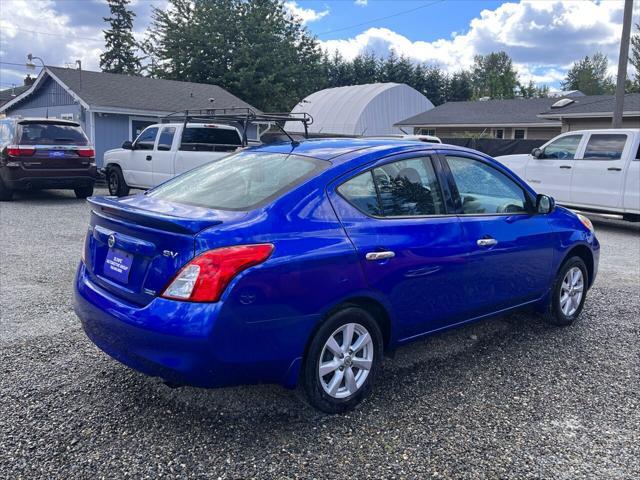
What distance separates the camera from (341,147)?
12.9 ft

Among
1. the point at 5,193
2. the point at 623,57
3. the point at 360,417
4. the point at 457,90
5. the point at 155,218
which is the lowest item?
the point at 360,417

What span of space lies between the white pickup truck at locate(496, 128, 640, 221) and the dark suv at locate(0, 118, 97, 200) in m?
9.84

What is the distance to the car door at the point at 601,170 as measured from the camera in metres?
11.0

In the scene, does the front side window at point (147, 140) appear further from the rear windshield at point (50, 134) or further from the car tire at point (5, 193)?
the car tire at point (5, 193)

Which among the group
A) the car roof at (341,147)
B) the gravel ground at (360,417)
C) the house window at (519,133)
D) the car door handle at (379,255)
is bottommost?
the gravel ground at (360,417)

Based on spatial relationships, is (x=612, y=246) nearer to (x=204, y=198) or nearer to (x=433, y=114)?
(x=204, y=198)

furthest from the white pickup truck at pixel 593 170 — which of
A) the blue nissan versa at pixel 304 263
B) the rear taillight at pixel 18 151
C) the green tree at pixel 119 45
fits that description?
the green tree at pixel 119 45

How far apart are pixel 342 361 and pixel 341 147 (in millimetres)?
1448

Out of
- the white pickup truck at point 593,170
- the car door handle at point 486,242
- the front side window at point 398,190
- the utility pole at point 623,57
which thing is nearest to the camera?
the front side window at point 398,190

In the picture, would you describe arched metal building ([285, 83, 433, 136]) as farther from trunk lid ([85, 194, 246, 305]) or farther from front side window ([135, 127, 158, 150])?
trunk lid ([85, 194, 246, 305])

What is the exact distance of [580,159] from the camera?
11641 millimetres

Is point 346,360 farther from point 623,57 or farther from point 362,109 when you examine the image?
point 362,109

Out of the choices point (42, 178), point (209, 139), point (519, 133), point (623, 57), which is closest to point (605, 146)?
point (623, 57)

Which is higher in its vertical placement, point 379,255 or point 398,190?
point 398,190
